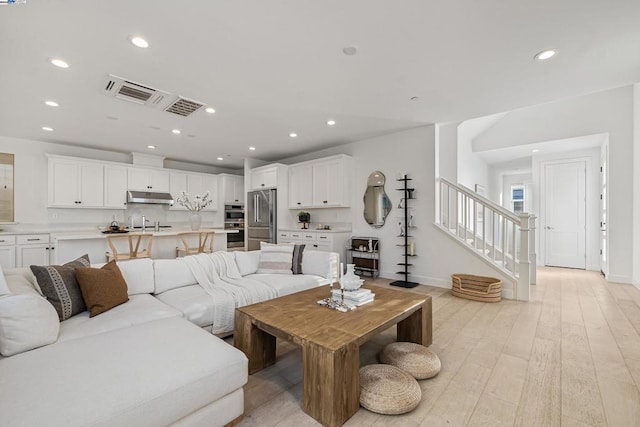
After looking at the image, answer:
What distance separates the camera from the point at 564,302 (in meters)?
3.58

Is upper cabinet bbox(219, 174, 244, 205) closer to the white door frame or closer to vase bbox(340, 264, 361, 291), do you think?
vase bbox(340, 264, 361, 291)

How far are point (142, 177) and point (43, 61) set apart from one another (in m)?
3.98

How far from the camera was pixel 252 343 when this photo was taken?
2.02m

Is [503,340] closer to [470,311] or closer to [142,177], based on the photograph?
[470,311]

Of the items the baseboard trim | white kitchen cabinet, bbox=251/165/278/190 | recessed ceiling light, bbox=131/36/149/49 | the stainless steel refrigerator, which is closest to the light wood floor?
the baseboard trim

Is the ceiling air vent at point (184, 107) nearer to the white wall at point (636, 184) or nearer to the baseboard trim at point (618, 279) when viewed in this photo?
the white wall at point (636, 184)

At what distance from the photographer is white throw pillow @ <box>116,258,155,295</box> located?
2.54 m

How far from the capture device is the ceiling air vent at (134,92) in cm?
302

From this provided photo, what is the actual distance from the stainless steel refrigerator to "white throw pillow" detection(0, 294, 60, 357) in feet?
15.8

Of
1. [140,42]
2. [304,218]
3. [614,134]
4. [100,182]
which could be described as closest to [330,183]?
[304,218]

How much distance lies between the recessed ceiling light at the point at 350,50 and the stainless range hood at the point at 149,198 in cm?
559

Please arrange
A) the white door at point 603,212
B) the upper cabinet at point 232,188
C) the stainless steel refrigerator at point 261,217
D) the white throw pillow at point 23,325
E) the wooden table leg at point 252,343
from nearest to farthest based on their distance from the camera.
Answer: the white throw pillow at point 23,325 → the wooden table leg at point 252,343 → the white door at point 603,212 → the stainless steel refrigerator at point 261,217 → the upper cabinet at point 232,188

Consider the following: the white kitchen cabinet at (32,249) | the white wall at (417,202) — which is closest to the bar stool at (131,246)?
the white kitchen cabinet at (32,249)

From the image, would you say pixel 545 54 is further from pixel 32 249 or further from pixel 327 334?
pixel 32 249
